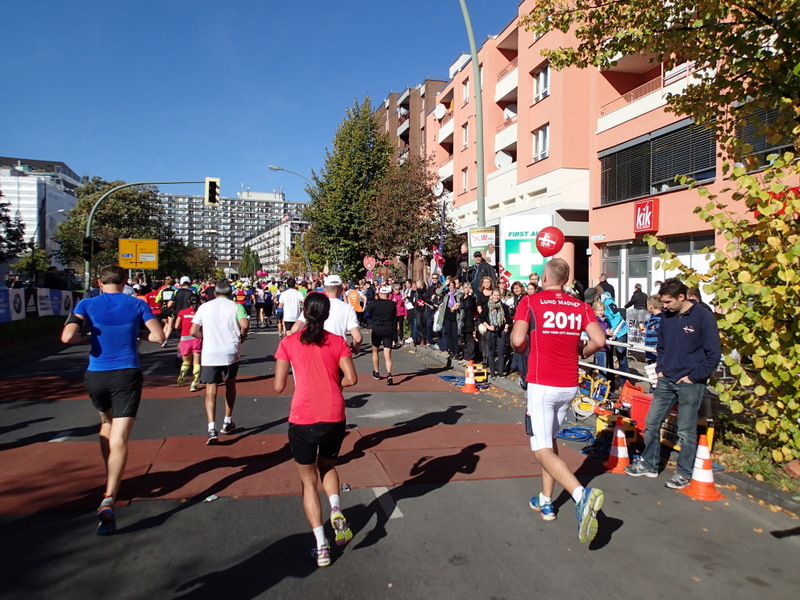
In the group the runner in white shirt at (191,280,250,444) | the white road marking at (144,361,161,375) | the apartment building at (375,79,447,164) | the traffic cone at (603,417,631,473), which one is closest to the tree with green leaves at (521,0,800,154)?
the traffic cone at (603,417,631,473)

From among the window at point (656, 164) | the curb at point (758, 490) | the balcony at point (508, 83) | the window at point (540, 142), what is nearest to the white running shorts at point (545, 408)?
the curb at point (758, 490)

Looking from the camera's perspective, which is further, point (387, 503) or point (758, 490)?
point (758, 490)

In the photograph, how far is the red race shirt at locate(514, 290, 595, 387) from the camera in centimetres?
435

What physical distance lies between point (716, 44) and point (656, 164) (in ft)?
42.8

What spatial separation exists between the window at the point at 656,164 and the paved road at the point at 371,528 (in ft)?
43.4

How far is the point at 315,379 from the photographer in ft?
12.9

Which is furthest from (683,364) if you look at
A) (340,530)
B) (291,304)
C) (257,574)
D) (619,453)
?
(291,304)

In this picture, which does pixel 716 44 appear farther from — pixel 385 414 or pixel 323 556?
pixel 323 556

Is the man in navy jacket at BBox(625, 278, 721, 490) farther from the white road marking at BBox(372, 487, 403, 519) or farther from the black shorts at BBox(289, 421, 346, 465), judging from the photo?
the black shorts at BBox(289, 421, 346, 465)

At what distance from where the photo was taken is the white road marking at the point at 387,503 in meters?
4.70

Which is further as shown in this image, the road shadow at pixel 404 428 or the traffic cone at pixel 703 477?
the road shadow at pixel 404 428

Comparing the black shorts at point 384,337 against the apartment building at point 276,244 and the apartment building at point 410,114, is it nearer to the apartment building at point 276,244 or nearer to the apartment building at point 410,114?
the apartment building at point 410,114

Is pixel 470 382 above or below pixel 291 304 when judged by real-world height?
below

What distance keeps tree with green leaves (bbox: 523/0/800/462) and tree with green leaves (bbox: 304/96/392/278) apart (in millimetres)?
23742
